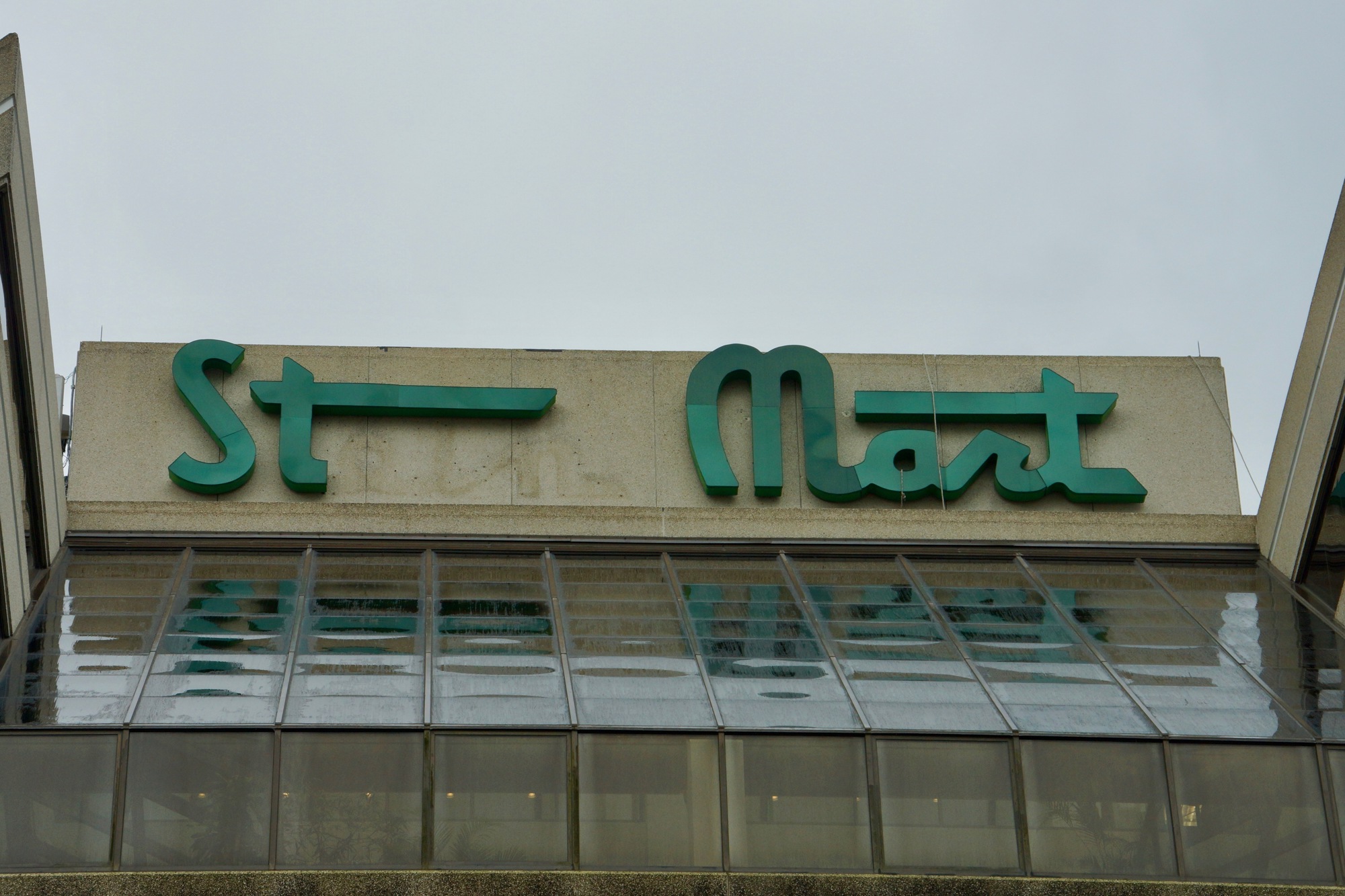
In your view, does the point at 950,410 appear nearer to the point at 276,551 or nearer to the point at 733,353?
the point at 733,353

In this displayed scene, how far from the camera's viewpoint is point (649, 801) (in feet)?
50.4

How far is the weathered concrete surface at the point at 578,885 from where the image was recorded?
14.2 meters

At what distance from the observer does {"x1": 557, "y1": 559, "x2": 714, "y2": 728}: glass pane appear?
16125 millimetres

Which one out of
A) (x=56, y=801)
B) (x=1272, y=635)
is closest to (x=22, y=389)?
(x=56, y=801)

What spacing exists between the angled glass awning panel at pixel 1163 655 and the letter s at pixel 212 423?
12179 mm

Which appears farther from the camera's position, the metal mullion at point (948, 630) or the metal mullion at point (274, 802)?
the metal mullion at point (948, 630)

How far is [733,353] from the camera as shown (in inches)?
980

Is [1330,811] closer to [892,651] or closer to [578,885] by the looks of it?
[892,651]

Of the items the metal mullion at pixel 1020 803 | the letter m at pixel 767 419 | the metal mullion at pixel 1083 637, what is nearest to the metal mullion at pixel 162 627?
the letter m at pixel 767 419

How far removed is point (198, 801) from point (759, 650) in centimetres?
659

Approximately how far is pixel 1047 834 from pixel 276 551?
1118 centimetres

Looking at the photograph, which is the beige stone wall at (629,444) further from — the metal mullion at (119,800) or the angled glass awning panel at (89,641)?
the metal mullion at (119,800)

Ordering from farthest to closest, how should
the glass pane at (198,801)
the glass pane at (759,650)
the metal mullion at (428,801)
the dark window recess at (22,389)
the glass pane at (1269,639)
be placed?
the dark window recess at (22,389)
the glass pane at (1269,639)
the glass pane at (759,650)
the metal mullion at (428,801)
the glass pane at (198,801)

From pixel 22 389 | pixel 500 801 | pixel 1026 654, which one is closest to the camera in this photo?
pixel 500 801
